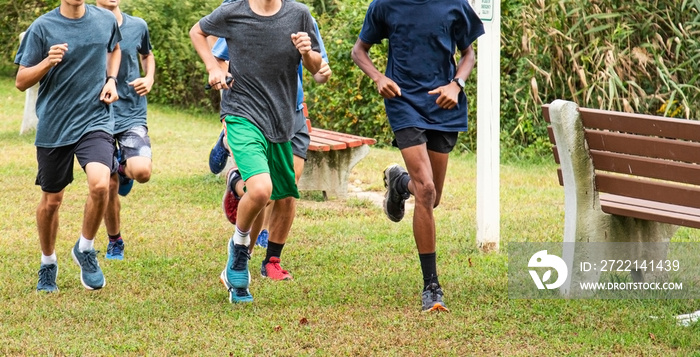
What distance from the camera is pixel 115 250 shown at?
7.54 metres

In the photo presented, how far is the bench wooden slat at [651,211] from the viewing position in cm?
557

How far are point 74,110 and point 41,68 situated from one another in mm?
370

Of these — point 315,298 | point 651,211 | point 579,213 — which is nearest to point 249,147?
point 315,298

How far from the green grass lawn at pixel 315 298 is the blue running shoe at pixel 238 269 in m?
0.15

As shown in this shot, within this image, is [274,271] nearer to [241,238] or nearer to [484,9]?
[241,238]

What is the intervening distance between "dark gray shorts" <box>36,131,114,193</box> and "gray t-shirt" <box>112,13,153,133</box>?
122 centimetres

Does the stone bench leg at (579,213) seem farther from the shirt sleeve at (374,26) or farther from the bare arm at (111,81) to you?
the bare arm at (111,81)

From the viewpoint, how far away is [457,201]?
9773 millimetres

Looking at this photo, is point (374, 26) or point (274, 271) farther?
point (274, 271)

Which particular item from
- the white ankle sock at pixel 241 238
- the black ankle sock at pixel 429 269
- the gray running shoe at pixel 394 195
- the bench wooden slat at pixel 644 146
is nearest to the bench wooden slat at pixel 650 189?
the bench wooden slat at pixel 644 146

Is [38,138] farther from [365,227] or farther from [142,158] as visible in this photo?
[365,227]

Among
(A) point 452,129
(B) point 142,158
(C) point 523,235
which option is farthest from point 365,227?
(A) point 452,129

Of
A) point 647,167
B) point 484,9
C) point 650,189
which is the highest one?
point 484,9

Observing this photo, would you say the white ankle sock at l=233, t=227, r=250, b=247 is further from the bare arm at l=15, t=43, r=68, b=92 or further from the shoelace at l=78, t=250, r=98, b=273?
the bare arm at l=15, t=43, r=68, b=92
